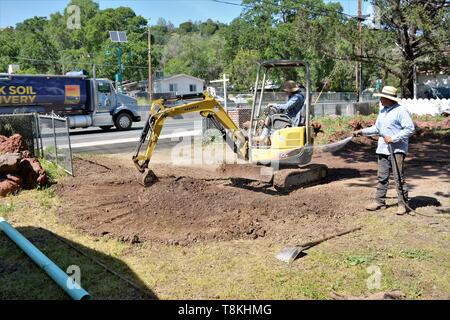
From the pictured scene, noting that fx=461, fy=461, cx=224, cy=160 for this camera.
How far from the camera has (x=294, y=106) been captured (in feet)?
28.9

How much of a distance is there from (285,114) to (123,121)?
16.0 metres

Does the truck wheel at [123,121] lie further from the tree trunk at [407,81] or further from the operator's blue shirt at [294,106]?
the operator's blue shirt at [294,106]

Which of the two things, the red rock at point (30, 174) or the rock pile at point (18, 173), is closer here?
the rock pile at point (18, 173)

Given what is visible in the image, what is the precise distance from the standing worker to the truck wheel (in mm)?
17719

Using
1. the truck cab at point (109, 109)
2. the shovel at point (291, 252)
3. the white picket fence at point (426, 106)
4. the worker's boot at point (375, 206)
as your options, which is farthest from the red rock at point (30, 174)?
the white picket fence at point (426, 106)

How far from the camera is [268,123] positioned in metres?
8.73

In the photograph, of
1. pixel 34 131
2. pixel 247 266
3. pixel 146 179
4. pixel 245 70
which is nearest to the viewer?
pixel 247 266

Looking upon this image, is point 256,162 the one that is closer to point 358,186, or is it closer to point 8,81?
point 358,186

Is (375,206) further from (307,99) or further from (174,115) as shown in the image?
(174,115)

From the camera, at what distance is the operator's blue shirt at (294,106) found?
8.76 metres

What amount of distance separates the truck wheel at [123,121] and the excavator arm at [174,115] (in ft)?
49.0

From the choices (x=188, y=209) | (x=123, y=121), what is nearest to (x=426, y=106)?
(x=123, y=121)
